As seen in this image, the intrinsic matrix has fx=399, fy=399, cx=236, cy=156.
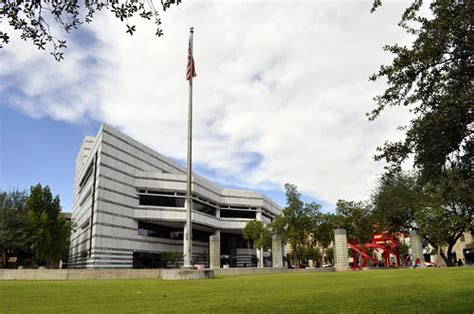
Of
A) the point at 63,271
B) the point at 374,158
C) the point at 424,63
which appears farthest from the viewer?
the point at 63,271

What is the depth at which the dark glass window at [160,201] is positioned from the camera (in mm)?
63438

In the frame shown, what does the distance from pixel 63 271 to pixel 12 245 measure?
86.3 ft

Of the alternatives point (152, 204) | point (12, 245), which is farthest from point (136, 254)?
point (12, 245)

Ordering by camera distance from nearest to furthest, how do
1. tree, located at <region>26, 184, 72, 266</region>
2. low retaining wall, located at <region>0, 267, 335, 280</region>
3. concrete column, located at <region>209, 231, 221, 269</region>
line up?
low retaining wall, located at <region>0, 267, 335, 280</region> → tree, located at <region>26, 184, 72, 266</region> → concrete column, located at <region>209, 231, 221, 269</region>

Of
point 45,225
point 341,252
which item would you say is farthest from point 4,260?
point 341,252

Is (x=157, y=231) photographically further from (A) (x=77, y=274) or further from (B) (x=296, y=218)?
(A) (x=77, y=274)

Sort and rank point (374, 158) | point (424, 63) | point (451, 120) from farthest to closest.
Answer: point (374, 158)
point (424, 63)
point (451, 120)

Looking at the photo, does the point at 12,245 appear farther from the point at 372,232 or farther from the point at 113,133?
the point at 372,232

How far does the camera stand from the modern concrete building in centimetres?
5647

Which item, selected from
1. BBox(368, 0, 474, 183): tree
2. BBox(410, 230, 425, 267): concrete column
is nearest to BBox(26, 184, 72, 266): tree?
BBox(410, 230, 425, 267): concrete column

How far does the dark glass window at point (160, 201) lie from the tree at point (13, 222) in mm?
16752

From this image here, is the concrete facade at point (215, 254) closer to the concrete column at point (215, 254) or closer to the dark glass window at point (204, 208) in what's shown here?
the concrete column at point (215, 254)

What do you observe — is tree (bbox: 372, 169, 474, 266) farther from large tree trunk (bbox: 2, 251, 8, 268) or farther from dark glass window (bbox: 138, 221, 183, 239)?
large tree trunk (bbox: 2, 251, 8, 268)

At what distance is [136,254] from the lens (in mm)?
63062
